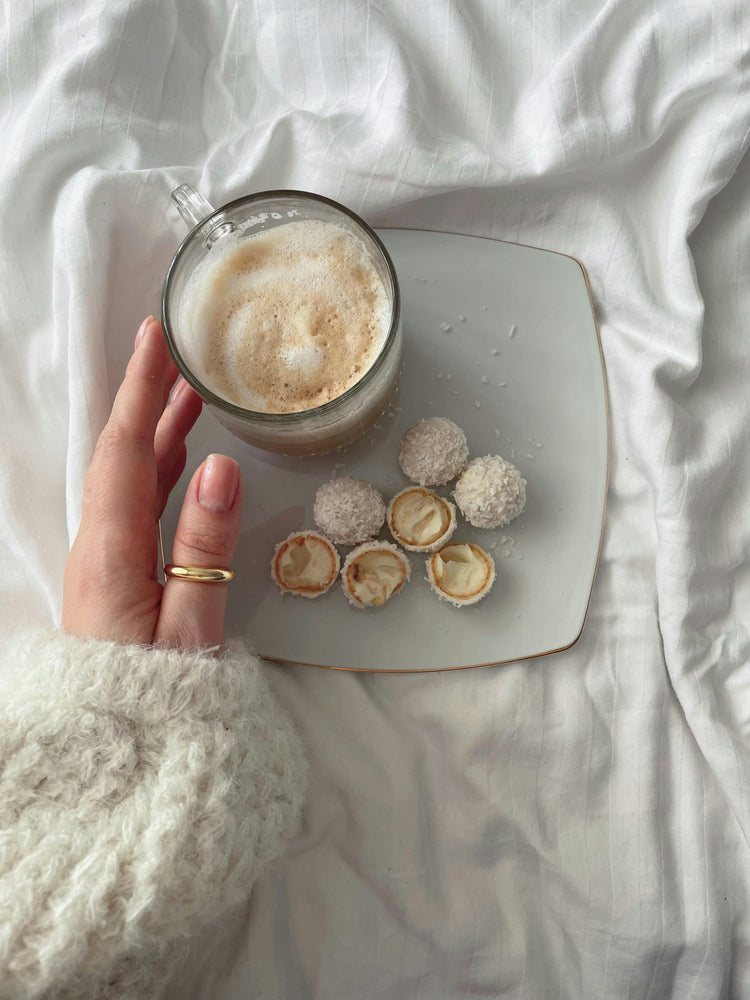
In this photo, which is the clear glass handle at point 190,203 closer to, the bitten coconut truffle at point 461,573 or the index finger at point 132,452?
Result: the index finger at point 132,452

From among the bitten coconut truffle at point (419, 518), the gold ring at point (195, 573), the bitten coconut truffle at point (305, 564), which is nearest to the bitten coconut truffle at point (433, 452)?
the bitten coconut truffle at point (419, 518)

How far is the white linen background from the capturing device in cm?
79

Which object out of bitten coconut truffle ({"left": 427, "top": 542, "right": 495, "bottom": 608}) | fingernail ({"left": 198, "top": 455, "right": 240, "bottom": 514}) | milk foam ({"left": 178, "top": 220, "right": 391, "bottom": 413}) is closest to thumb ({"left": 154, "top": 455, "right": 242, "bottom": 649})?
fingernail ({"left": 198, "top": 455, "right": 240, "bottom": 514})

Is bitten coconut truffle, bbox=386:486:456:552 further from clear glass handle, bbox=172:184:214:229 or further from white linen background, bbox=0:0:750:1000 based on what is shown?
clear glass handle, bbox=172:184:214:229

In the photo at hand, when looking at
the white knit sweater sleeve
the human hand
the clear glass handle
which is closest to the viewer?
the white knit sweater sleeve

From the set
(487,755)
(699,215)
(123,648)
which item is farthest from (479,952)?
(699,215)

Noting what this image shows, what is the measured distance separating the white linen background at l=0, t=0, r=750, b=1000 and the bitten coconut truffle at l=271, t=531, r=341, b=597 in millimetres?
96

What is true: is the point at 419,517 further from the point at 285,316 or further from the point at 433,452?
the point at 285,316

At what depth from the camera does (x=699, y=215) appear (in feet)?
2.79

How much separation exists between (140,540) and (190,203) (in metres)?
0.35

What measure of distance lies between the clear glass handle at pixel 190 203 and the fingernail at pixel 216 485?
0.87ft

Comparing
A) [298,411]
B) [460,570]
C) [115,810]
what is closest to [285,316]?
[298,411]

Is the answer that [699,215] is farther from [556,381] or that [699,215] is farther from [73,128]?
[73,128]

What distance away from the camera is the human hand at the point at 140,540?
2.16ft
